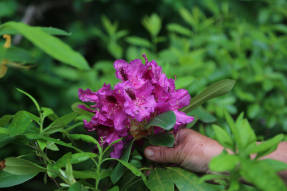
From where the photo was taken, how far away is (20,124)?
1.94 feet

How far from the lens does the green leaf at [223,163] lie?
471mm

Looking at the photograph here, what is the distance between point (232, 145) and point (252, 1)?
185 cm

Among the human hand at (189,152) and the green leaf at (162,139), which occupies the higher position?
the green leaf at (162,139)

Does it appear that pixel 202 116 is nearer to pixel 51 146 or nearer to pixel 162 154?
pixel 162 154

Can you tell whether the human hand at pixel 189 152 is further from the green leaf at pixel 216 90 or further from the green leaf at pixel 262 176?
the green leaf at pixel 262 176

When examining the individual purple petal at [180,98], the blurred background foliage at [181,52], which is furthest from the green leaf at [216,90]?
the blurred background foliage at [181,52]

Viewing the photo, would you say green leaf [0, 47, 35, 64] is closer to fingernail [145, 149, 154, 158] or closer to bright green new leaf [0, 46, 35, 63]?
bright green new leaf [0, 46, 35, 63]

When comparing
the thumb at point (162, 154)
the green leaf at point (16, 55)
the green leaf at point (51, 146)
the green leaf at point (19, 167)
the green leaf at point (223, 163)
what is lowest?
the thumb at point (162, 154)

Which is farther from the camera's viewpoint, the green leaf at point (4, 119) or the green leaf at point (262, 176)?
the green leaf at point (4, 119)

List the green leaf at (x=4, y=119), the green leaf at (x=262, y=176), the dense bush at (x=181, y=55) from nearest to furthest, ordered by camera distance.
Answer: the green leaf at (x=262, y=176)
the green leaf at (x=4, y=119)
the dense bush at (x=181, y=55)

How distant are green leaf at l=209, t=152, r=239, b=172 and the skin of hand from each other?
9.8 inches

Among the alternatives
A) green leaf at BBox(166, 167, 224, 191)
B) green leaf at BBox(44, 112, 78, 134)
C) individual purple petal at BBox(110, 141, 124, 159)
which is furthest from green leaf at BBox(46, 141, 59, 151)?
green leaf at BBox(166, 167, 224, 191)

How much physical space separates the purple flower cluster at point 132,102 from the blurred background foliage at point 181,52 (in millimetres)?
272

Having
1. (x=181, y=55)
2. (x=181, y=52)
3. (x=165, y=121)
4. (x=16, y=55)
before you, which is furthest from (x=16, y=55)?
(x=181, y=52)
